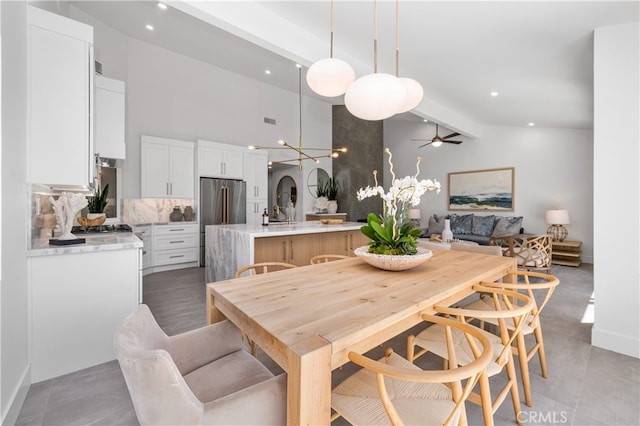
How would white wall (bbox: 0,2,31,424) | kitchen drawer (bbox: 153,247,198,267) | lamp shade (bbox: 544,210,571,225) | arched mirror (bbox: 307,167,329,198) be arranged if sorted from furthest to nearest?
arched mirror (bbox: 307,167,329,198) < lamp shade (bbox: 544,210,571,225) < kitchen drawer (bbox: 153,247,198,267) < white wall (bbox: 0,2,31,424)

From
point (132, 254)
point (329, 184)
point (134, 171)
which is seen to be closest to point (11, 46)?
point (132, 254)

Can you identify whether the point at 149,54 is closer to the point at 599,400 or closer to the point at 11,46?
the point at 11,46

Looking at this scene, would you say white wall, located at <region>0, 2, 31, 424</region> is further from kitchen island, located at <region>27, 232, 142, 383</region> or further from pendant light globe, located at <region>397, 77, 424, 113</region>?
pendant light globe, located at <region>397, 77, 424, 113</region>

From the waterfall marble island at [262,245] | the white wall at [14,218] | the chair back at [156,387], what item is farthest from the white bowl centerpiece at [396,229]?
the white wall at [14,218]

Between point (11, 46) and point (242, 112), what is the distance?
Result: 16.5ft

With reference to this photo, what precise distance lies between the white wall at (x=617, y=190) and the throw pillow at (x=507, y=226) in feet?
13.8

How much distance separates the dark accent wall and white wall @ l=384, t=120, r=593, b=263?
193cm

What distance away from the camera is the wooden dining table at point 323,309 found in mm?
904

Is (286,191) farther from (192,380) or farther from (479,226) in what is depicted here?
(192,380)

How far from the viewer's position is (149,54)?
529cm

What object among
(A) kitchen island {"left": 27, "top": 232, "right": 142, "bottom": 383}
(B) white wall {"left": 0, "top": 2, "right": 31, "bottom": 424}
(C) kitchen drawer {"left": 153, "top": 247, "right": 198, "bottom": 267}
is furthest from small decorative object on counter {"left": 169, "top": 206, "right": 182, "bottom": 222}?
(B) white wall {"left": 0, "top": 2, "right": 31, "bottom": 424}

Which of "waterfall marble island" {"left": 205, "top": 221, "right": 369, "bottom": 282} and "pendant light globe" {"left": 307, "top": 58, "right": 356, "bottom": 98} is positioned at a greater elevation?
"pendant light globe" {"left": 307, "top": 58, "right": 356, "bottom": 98}

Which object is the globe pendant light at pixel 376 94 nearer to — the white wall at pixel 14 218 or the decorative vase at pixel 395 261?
the decorative vase at pixel 395 261

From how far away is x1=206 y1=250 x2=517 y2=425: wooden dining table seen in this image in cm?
90
